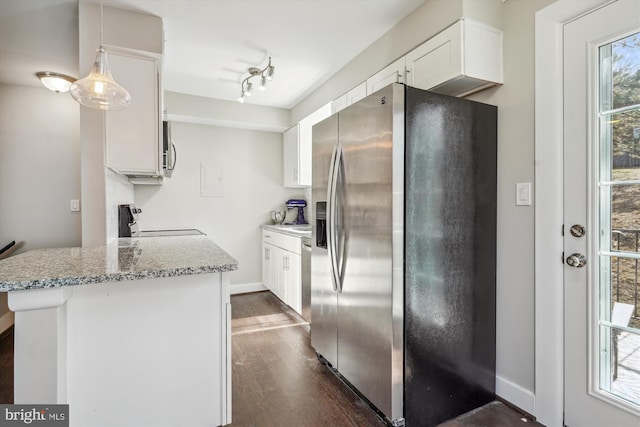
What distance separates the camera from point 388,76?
7.64 ft

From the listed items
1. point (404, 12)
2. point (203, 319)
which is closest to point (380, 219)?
point (203, 319)

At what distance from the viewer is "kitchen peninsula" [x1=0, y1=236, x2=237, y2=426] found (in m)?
1.12

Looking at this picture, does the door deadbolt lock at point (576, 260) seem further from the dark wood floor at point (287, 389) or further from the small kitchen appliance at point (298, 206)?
the small kitchen appliance at point (298, 206)

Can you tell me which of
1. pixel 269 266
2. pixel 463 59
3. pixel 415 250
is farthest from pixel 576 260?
pixel 269 266

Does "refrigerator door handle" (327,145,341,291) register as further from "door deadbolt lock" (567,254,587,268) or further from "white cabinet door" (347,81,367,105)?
"door deadbolt lock" (567,254,587,268)

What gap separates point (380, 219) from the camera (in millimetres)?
1645

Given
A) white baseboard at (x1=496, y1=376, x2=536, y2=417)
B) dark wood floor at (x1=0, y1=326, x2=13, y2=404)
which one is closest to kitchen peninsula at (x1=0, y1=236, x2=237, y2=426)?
dark wood floor at (x1=0, y1=326, x2=13, y2=404)

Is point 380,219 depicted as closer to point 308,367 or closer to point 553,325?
point 553,325

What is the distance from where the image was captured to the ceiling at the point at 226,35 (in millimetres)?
2086

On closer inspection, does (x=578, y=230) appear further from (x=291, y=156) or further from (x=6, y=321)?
(x=6, y=321)

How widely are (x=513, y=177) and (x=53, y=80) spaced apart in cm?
401

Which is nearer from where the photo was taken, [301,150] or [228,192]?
[301,150]

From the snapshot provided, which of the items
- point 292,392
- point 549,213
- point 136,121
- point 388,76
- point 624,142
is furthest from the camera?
point 388,76

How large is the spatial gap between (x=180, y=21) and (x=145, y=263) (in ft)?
6.02
